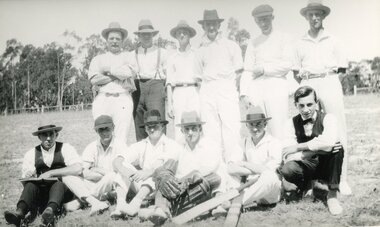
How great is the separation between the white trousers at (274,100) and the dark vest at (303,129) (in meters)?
0.52

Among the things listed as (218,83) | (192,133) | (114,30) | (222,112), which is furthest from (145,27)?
(192,133)

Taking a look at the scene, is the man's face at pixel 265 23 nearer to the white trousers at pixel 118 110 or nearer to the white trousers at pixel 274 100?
the white trousers at pixel 274 100

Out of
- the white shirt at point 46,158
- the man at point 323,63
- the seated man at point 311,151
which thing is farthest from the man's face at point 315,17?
the white shirt at point 46,158

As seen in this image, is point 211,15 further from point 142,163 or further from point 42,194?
point 42,194

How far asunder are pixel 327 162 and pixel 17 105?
4.83 m

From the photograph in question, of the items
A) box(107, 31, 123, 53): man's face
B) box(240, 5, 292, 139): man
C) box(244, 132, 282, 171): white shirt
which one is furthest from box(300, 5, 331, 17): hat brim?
box(107, 31, 123, 53): man's face

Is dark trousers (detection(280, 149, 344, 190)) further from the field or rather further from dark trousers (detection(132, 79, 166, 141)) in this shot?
dark trousers (detection(132, 79, 166, 141))

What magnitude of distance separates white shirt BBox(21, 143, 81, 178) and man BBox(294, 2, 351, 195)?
2.82 meters

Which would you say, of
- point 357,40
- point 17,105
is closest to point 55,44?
point 17,105

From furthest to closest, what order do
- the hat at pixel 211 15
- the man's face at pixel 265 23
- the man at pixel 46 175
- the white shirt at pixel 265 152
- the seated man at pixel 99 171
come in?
1. the hat at pixel 211 15
2. the man's face at pixel 265 23
3. the seated man at pixel 99 171
4. the white shirt at pixel 265 152
5. the man at pixel 46 175

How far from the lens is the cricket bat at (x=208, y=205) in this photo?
3771 millimetres

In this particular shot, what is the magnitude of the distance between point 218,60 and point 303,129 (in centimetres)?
160

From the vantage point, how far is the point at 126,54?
550cm

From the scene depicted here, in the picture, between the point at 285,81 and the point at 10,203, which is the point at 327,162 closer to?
the point at 285,81
